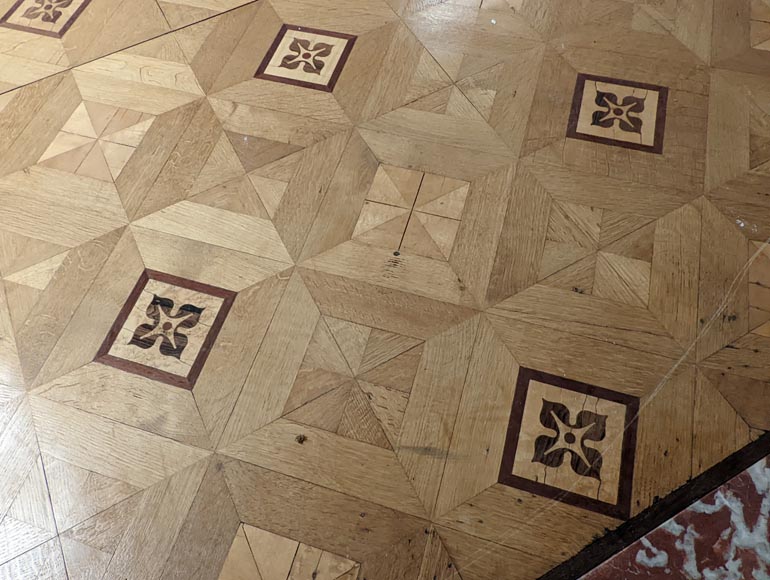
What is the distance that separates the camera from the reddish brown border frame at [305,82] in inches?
47.5

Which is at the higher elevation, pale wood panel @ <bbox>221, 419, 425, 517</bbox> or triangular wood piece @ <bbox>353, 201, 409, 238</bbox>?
triangular wood piece @ <bbox>353, 201, 409, 238</bbox>

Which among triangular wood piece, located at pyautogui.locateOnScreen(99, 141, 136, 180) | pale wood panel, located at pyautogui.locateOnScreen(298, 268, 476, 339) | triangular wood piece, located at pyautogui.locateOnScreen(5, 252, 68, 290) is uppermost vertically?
triangular wood piece, located at pyautogui.locateOnScreen(99, 141, 136, 180)

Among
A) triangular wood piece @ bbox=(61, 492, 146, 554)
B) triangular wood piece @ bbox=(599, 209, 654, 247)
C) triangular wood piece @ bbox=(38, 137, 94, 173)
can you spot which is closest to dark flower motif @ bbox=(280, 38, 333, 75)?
triangular wood piece @ bbox=(38, 137, 94, 173)

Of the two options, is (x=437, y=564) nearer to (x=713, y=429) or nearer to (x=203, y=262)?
(x=713, y=429)

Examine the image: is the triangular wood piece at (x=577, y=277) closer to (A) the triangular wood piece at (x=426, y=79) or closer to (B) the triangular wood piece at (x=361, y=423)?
(B) the triangular wood piece at (x=361, y=423)

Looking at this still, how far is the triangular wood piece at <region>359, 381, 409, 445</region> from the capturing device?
857 mm

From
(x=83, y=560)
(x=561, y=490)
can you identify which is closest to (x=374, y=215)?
Result: (x=561, y=490)

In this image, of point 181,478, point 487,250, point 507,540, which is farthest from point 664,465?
point 181,478

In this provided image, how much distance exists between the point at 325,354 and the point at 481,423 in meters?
0.24

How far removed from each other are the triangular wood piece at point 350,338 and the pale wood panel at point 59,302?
387 millimetres

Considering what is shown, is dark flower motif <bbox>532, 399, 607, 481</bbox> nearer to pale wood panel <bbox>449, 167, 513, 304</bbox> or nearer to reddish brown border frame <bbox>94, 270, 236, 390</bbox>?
pale wood panel <bbox>449, 167, 513, 304</bbox>

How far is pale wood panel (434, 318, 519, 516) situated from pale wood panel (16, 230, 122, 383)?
0.60m

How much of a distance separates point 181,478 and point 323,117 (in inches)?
26.0

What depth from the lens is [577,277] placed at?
3.15 ft
